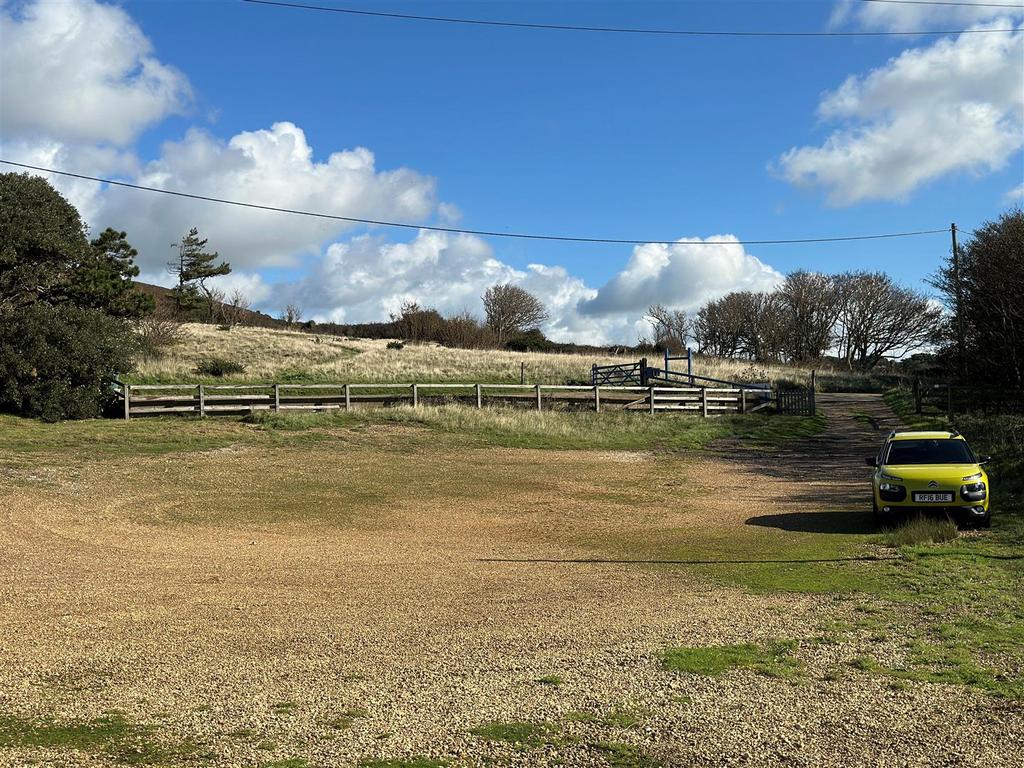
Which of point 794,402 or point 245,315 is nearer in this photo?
point 794,402

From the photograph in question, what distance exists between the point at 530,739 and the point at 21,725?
3292 mm

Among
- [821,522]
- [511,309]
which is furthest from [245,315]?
[821,522]

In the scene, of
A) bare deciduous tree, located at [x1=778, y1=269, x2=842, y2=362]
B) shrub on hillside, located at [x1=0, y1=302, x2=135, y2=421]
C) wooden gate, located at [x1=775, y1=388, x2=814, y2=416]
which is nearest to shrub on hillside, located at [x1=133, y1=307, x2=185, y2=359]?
shrub on hillside, located at [x1=0, y1=302, x2=135, y2=421]

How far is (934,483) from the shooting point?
1348 centimetres

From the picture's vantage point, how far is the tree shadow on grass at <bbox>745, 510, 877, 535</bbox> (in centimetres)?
1438

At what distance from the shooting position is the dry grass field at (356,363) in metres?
45.6

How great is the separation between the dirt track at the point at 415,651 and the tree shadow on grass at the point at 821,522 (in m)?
0.23

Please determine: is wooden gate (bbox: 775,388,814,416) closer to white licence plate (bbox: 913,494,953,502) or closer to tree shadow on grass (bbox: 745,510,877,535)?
tree shadow on grass (bbox: 745,510,877,535)

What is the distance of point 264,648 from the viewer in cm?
743

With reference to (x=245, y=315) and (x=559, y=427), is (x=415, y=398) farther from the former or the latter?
(x=245, y=315)

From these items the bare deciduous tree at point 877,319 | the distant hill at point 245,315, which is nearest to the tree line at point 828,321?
the bare deciduous tree at point 877,319

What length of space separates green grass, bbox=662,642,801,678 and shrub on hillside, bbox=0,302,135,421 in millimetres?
26200

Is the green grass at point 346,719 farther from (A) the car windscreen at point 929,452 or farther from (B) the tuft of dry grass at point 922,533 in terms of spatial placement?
(A) the car windscreen at point 929,452

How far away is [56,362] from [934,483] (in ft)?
86.7
